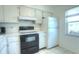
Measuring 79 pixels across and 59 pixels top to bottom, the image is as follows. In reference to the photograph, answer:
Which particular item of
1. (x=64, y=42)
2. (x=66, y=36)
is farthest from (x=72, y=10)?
(x=64, y=42)

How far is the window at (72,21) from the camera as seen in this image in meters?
2.79

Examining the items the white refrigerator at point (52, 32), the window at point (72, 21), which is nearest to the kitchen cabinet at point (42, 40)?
the white refrigerator at point (52, 32)

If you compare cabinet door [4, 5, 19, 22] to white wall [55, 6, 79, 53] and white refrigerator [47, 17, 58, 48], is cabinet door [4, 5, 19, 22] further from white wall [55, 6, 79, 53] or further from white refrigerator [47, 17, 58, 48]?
white wall [55, 6, 79, 53]

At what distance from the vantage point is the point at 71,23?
2945 mm

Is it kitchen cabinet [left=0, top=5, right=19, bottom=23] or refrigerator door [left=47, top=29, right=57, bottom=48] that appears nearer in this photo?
kitchen cabinet [left=0, top=5, right=19, bottom=23]

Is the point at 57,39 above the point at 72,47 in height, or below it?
above

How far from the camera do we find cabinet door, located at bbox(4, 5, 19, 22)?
2.34 metres

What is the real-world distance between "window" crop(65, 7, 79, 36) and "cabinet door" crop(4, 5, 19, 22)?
180 centimetres

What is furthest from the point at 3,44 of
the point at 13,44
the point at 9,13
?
the point at 9,13

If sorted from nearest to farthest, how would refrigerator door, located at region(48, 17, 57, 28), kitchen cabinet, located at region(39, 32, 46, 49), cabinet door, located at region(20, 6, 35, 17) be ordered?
1. cabinet door, located at region(20, 6, 35, 17)
2. kitchen cabinet, located at region(39, 32, 46, 49)
3. refrigerator door, located at region(48, 17, 57, 28)

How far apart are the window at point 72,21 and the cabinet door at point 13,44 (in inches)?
71.6

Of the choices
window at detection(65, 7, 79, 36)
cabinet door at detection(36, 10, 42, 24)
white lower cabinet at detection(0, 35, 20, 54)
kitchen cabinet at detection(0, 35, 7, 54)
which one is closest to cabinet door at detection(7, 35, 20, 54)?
white lower cabinet at detection(0, 35, 20, 54)
